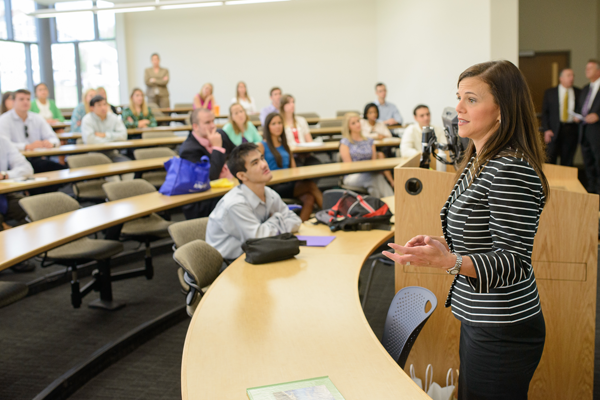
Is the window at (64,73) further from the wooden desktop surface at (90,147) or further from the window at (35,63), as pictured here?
the wooden desktop surface at (90,147)

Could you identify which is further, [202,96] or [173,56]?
[173,56]

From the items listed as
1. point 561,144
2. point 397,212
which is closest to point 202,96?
point 561,144

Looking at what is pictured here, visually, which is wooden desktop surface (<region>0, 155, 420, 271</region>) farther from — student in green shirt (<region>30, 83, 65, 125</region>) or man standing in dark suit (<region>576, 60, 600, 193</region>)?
student in green shirt (<region>30, 83, 65, 125</region>)

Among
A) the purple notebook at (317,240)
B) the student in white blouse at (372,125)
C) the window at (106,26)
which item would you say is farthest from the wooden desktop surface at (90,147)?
the window at (106,26)

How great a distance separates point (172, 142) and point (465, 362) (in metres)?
5.83

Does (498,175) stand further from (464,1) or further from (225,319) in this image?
(464,1)

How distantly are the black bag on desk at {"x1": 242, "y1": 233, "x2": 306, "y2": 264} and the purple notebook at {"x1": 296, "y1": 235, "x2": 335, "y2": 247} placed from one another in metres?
→ 0.23

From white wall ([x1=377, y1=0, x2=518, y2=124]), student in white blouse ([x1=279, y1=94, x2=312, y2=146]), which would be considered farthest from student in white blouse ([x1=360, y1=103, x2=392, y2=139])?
white wall ([x1=377, y1=0, x2=518, y2=124])

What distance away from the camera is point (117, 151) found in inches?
264

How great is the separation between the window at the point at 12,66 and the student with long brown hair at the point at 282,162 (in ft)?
31.6

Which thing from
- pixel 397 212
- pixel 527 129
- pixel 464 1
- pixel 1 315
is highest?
pixel 464 1

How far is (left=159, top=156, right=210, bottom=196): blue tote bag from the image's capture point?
150 inches

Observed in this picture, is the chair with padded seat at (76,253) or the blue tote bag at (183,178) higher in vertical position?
the blue tote bag at (183,178)

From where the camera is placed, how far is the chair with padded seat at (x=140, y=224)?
371cm
